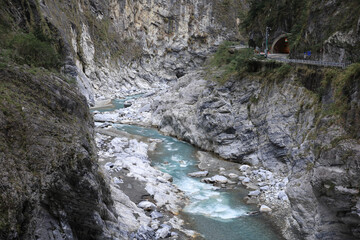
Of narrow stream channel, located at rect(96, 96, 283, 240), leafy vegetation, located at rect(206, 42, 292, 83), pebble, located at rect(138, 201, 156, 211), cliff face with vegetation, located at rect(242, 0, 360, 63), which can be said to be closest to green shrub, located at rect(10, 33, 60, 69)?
pebble, located at rect(138, 201, 156, 211)

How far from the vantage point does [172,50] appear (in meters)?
82.1

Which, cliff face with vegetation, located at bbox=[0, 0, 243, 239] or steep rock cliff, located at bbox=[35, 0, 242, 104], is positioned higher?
→ steep rock cliff, located at bbox=[35, 0, 242, 104]

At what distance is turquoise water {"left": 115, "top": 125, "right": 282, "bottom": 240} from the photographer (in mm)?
12861

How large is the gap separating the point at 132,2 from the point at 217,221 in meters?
75.5

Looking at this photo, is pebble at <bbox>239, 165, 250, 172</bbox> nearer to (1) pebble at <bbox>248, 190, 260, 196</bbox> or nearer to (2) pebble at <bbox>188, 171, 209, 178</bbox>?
(2) pebble at <bbox>188, 171, 209, 178</bbox>

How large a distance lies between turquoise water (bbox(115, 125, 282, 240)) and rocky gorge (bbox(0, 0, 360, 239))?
57 cm

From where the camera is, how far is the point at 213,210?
14992 millimetres

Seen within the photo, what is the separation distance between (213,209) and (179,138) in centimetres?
1385

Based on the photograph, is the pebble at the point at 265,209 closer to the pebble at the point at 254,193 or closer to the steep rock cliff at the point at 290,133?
the steep rock cliff at the point at 290,133

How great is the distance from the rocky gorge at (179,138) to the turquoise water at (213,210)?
1.88 feet

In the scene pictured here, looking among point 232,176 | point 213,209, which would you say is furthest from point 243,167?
point 213,209

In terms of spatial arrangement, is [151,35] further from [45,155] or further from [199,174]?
[45,155]

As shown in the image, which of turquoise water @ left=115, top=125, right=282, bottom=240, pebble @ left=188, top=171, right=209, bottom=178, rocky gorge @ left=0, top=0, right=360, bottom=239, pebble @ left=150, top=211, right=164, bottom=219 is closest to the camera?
rocky gorge @ left=0, top=0, right=360, bottom=239

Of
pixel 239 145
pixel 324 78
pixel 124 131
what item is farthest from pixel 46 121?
pixel 124 131
